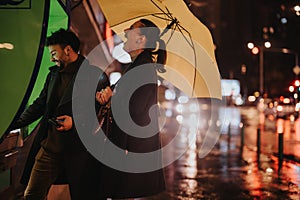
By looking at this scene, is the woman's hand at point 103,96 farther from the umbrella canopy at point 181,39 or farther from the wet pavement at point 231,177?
the wet pavement at point 231,177

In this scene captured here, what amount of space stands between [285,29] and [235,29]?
43.8 ft

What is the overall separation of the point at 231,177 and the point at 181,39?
5.37 metres

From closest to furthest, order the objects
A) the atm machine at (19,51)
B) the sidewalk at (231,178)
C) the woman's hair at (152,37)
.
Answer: the atm machine at (19,51) < the woman's hair at (152,37) < the sidewalk at (231,178)

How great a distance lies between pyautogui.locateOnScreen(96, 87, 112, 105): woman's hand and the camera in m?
3.64

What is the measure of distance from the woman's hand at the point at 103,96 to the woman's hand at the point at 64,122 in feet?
0.99

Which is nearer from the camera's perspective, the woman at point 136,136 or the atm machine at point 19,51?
the atm machine at point 19,51

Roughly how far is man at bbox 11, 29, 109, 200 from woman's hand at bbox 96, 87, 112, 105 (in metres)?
0.10

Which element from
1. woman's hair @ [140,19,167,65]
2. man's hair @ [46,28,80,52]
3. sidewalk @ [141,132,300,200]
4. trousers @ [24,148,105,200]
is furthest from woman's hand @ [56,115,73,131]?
sidewalk @ [141,132,300,200]

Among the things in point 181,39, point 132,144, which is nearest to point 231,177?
point 181,39

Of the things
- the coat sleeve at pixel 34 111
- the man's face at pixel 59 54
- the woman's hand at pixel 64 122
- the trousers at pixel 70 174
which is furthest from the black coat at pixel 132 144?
the coat sleeve at pixel 34 111

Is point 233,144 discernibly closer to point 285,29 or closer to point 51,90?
point 51,90

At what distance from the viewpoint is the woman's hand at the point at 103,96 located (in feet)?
12.0

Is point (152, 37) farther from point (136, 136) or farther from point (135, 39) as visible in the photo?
point (136, 136)

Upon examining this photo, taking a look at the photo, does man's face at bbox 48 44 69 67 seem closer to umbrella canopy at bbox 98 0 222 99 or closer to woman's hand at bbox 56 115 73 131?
woman's hand at bbox 56 115 73 131
